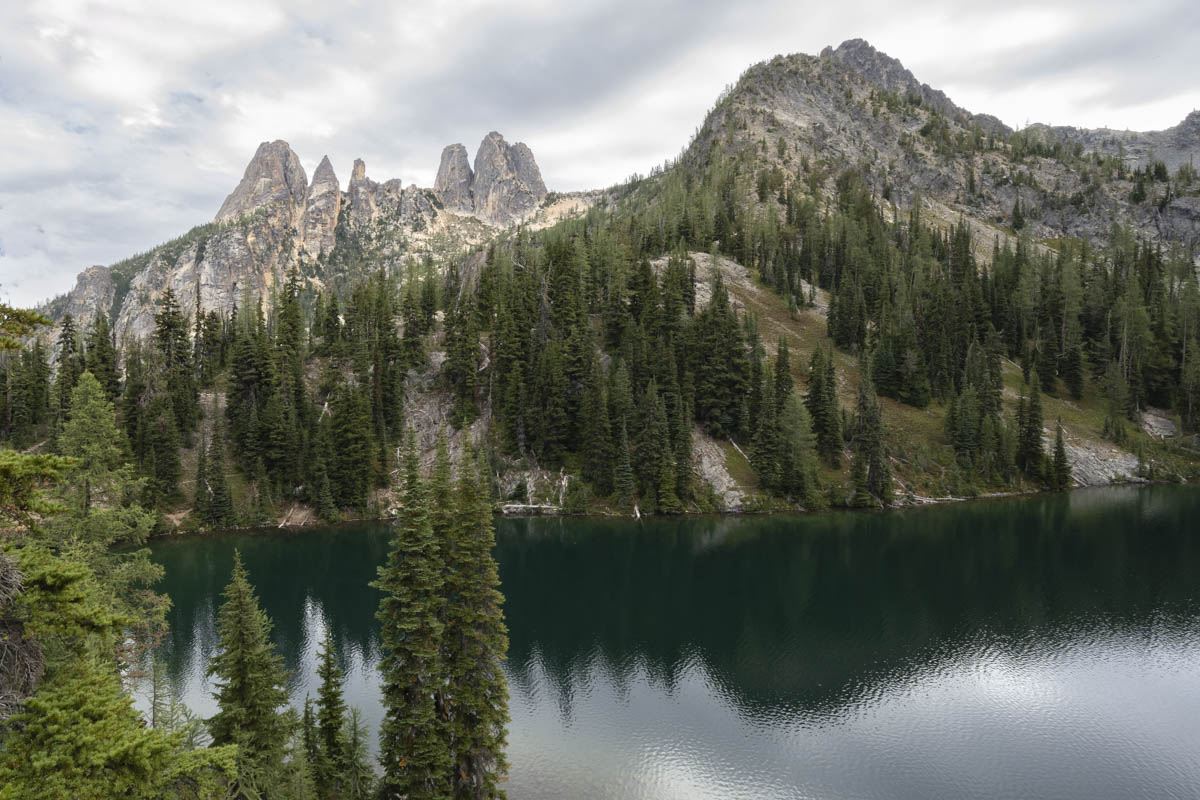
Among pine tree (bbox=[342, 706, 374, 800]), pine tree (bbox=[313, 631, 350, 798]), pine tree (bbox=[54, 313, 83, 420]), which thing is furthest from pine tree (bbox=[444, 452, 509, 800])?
pine tree (bbox=[54, 313, 83, 420])

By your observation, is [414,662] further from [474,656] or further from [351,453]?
[351,453]

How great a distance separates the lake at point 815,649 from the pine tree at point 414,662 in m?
7.63

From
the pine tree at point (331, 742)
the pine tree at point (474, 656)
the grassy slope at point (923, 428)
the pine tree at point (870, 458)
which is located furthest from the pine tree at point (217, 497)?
the pine tree at point (870, 458)

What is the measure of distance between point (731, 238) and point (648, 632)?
126 m

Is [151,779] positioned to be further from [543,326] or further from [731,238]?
[731,238]

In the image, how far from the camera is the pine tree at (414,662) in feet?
79.0

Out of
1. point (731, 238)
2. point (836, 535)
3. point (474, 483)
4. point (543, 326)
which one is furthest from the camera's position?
point (731, 238)

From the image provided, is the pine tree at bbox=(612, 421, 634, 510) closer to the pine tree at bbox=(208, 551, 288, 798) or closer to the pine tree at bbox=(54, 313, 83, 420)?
the pine tree at bbox=(208, 551, 288, 798)

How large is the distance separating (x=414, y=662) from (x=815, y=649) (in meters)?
32.3

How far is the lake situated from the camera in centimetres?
3153

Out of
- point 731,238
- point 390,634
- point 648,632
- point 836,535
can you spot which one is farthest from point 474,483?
point 731,238

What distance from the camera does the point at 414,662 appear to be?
24.9 meters

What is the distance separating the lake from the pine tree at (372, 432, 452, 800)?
7630 millimetres

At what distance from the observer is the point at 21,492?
432 inches
